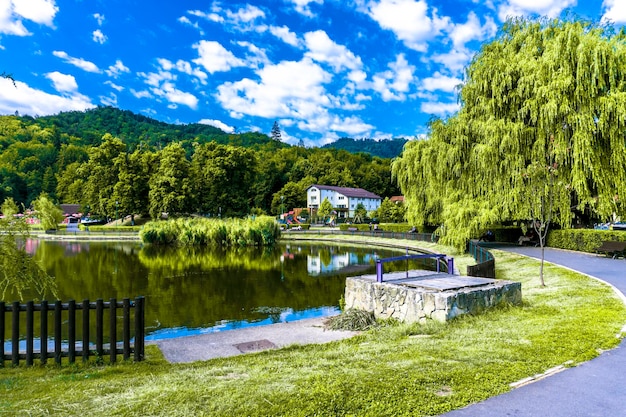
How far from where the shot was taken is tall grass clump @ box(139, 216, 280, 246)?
135 ft

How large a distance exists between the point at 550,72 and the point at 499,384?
2261 centimetres

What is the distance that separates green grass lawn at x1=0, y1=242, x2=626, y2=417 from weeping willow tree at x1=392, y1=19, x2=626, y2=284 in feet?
41.5

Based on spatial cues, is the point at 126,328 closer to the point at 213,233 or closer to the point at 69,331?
the point at 69,331

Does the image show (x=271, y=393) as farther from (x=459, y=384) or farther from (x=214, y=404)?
(x=459, y=384)

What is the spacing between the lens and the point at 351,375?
5.39m

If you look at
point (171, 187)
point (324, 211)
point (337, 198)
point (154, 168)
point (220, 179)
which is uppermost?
point (154, 168)

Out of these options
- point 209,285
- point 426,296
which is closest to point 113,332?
point 426,296

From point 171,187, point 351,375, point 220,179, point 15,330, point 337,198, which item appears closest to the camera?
point 351,375

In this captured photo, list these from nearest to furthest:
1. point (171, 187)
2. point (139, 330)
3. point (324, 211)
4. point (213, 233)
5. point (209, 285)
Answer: point (139, 330), point (209, 285), point (213, 233), point (171, 187), point (324, 211)

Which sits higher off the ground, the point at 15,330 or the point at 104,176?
the point at 104,176

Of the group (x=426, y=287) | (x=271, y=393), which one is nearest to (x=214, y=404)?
(x=271, y=393)

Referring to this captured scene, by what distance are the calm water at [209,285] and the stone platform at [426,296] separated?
9.17ft

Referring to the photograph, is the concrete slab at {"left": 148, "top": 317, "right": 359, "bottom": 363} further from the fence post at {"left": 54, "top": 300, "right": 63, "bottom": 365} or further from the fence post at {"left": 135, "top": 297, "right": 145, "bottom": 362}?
the fence post at {"left": 54, "top": 300, "right": 63, "bottom": 365}

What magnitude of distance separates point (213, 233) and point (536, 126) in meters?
29.9
